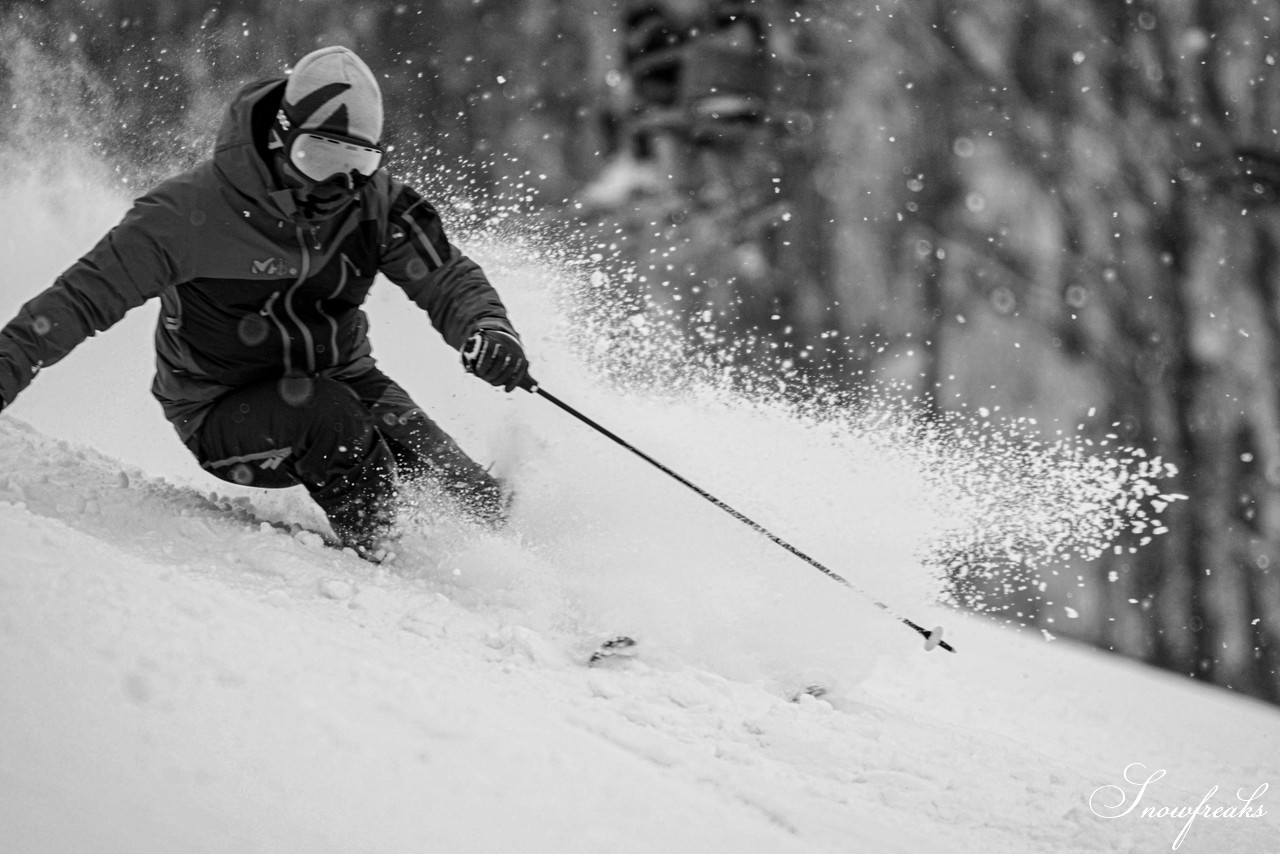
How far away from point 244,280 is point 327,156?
0.39m

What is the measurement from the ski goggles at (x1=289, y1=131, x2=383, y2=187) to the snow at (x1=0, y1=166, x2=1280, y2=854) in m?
0.81

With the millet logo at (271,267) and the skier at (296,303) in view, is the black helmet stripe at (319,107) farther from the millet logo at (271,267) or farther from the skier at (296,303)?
the millet logo at (271,267)

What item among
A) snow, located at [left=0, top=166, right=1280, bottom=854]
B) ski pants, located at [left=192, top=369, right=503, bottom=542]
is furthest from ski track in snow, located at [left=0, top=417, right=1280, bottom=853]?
ski pants, located at [left=192, top=369, right=503, bottom=542]

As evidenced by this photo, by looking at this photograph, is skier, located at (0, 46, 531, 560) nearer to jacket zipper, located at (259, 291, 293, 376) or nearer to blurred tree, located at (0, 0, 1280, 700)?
jacket zipper, located at (259, 291, 293, 376)

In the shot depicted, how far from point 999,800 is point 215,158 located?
203cm

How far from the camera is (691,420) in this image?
3979mm

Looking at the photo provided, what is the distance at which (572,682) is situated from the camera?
1.71 meters

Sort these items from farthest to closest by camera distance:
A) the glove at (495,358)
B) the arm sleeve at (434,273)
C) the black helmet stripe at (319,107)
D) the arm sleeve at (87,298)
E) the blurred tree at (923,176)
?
the blurred tree at (923,176)
the arm sleeve at (434,273)
the glove at (495,358)
the black helmet stripe at (319,107)
the arm sleeve at (87,298)

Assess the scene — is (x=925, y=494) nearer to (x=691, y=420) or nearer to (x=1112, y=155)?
(x=691, y=420)

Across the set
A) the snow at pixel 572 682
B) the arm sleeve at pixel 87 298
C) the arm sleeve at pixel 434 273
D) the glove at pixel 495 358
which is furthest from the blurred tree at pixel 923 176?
the arm sleeve at pixel 87 298

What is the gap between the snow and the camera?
90 centimetres

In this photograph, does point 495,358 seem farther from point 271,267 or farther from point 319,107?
point 319,107

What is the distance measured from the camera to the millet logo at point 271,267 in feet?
7.04

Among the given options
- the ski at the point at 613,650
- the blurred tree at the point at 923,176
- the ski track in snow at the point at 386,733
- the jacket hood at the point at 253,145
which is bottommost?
the ski track in snow at the point at 386,733
